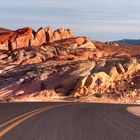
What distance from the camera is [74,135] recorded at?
44.0 ft

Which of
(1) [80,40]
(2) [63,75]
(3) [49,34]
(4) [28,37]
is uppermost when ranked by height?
(3) [49,34]

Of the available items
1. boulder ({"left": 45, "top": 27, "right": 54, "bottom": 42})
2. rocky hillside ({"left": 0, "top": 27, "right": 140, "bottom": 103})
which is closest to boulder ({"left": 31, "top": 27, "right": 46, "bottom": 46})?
boulder ({"left": 45, "top": 27, "right": 54, "bottom": 42})

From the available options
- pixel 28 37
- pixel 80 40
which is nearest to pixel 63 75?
pixel 80 40

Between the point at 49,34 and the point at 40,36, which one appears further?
the point at 49,34

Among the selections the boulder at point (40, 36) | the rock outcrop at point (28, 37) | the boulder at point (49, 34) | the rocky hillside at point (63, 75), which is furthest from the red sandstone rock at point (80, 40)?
the boulder at point (40, 36)

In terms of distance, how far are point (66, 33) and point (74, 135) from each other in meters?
95.7

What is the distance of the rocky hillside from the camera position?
65.7 meters

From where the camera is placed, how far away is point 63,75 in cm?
7169

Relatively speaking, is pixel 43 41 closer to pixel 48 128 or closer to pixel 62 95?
pixel 62 95

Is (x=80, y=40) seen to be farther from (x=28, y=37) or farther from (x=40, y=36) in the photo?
(x=28, y=37)

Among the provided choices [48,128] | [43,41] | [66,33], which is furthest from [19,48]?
[48,128]

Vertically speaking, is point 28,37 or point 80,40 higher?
point 28,37

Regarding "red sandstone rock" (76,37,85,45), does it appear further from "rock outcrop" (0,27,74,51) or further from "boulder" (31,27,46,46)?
"boulder" (31,27,46,46)

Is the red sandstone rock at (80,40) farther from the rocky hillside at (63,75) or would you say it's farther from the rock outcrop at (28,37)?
the rock outcrop at (28,37)
